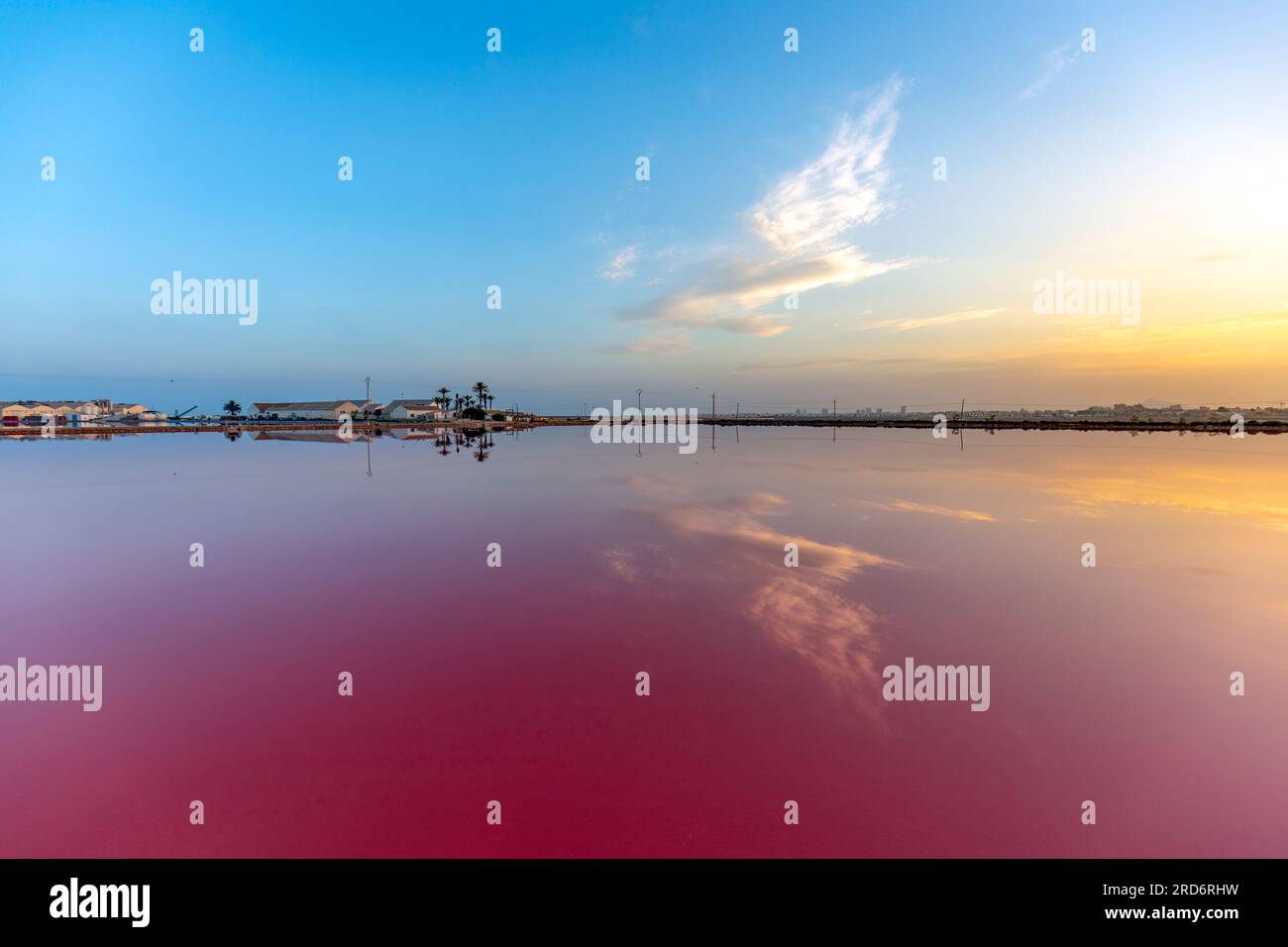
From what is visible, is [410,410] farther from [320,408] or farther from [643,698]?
Answer: [643,698]

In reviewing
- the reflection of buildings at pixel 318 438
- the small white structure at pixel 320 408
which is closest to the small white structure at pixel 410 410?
the small white structure at pixel 320 408

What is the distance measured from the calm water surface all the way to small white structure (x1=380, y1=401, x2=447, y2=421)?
390ft

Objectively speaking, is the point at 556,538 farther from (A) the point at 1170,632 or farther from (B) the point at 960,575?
(A) the point at 1170,632

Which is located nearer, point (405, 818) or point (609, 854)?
point (609, 854)

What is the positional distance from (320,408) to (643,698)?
148932 mm

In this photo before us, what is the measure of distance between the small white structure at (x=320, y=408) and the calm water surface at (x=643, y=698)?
4786 inches

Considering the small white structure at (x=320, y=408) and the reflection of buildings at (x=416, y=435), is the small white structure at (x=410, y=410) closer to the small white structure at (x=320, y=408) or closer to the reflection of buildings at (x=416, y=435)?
the small white structure at (x=320, y=408)

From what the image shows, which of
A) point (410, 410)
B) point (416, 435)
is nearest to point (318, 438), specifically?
point (416, 435)

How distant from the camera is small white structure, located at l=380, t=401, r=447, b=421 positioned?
423 ft

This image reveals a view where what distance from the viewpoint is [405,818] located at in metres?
5.23

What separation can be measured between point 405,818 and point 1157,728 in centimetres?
924

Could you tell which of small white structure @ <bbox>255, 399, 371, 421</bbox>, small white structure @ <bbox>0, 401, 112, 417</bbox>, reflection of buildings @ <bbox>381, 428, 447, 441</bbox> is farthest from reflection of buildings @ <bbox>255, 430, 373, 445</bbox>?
small white structure @ <bbox>0, 401, 112, 417</bbox>
